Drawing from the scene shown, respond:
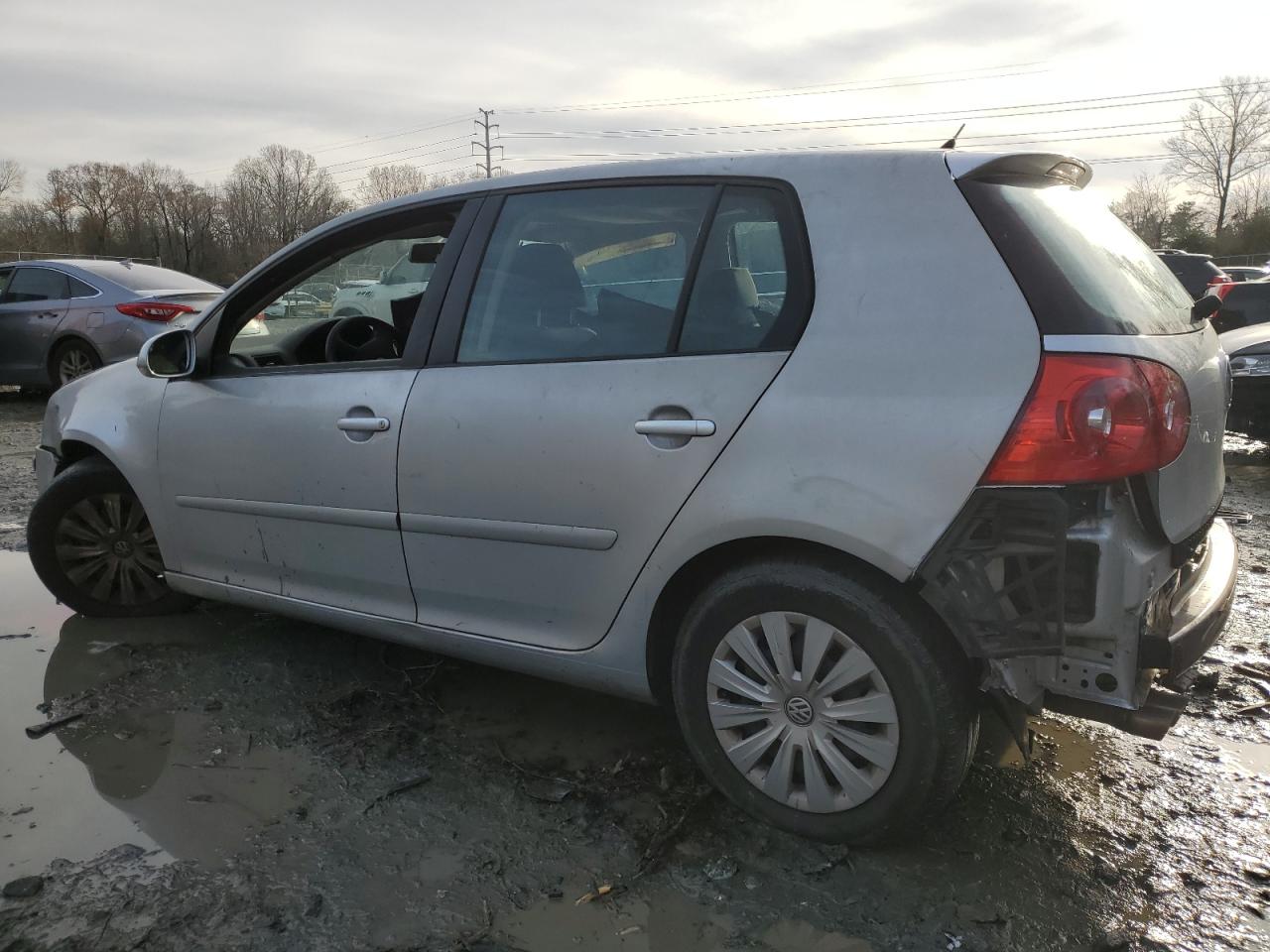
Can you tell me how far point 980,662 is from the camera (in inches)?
87.8

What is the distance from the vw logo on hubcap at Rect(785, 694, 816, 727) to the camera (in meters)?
2.35

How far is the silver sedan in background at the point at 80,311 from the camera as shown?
379 inches

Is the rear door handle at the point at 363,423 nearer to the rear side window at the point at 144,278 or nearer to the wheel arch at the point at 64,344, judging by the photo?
the rear side window at the point at 144,278

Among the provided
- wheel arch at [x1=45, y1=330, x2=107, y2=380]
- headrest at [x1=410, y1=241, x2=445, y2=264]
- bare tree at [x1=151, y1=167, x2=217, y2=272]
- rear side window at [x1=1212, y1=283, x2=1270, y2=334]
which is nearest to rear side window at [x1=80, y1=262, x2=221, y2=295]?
wheel arch at [x1=45, y1=330, x2=107, y2=380]

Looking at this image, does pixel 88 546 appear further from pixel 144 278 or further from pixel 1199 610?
pixel 144 278

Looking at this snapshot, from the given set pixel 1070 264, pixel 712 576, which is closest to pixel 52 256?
pixel 712 576

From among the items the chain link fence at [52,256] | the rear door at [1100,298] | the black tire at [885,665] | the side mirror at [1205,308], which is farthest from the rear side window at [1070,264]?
the chain link fence at [52,256]

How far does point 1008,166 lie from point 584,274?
1.16m

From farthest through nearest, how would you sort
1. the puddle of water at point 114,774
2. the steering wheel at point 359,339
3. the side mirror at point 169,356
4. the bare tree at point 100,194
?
1. the bare tree at point 100,194
2. the steering wheel at point 359,339
3. the side mirror at point 169,356
4. the puddle of water at point 114,774

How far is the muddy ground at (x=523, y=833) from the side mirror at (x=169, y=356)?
1098mm

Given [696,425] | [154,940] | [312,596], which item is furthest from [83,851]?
[696,425]

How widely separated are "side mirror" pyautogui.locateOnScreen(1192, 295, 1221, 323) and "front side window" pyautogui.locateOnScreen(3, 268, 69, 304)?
1033 cm

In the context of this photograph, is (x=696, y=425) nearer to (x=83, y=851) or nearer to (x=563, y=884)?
(x=563, y=884)

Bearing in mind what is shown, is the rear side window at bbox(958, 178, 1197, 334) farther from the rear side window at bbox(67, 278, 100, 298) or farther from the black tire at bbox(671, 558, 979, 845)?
the rear side window at bbox(67, 278, 100, 298)
